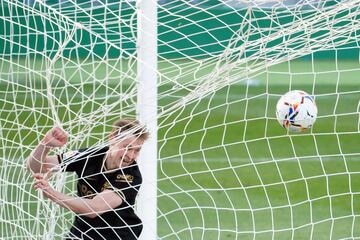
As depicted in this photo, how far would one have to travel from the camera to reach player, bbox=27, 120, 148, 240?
4109mm

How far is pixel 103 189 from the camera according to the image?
425 cm

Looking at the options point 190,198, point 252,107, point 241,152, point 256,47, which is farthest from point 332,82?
point 256,47

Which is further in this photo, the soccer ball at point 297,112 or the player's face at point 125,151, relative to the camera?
the soccer ball at point 297,112

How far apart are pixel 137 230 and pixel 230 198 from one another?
2673 mm

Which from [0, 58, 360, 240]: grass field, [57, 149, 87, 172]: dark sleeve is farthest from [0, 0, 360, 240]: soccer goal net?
[57, 149, 87, 172]: dark sleeve

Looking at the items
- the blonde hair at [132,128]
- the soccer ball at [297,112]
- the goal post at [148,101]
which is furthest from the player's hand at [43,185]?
the soccer ball at [297,112]

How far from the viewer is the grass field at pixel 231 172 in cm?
496

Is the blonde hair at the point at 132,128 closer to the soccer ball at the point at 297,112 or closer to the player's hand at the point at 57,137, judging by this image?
the player's hand at the point at 57,137

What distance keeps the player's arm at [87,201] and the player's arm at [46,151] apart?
0.18 m

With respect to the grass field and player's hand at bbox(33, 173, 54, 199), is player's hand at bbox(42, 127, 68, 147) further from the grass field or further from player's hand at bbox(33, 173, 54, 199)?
the grass field

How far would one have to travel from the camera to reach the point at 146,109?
14.1ft

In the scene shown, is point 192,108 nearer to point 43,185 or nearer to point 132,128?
point 132,128

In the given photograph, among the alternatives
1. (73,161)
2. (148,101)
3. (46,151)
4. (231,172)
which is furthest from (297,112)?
(231,172)

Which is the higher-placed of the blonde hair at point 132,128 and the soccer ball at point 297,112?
the soccer ball at point 297,112
